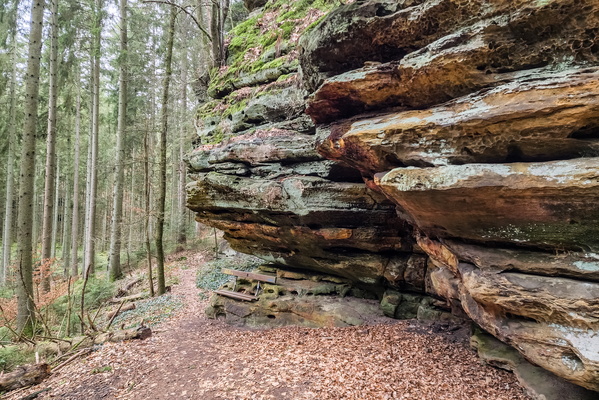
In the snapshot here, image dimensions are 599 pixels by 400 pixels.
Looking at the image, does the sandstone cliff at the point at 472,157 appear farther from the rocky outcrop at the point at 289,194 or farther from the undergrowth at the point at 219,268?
the undergrowth at the point at 219,268

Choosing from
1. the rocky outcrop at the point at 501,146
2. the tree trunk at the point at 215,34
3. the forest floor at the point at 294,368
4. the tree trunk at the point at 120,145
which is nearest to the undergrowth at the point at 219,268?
the forest floor at the point at 294,368

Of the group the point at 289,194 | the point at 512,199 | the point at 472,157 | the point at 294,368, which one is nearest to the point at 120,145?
the point at 289,194

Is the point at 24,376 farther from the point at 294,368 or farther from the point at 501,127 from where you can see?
the point at 501,127

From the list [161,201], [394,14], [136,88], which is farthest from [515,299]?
[136,88]

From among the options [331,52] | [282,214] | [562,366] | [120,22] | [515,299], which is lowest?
[562,366]

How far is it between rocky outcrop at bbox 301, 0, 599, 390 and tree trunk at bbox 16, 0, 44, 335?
8522mm

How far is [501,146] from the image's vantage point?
3.65 meters

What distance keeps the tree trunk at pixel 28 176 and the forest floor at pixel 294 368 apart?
3.11m

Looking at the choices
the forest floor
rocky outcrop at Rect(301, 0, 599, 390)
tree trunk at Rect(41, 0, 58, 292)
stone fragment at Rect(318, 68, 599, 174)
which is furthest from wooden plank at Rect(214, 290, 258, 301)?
tree trunk at Rect(41, 0, 58, 292)

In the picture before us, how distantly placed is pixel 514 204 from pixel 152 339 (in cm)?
821

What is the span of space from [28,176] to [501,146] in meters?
10.8

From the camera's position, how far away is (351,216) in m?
6.70

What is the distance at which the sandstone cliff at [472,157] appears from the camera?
322cm

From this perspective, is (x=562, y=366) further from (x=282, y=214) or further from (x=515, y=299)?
(x=282, y=214)
